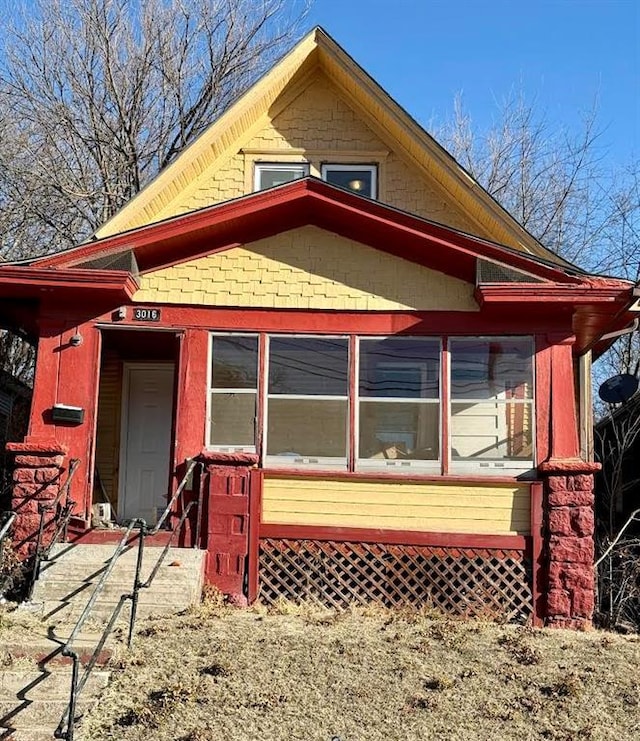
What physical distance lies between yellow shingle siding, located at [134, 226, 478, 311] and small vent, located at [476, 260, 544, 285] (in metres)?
0.32

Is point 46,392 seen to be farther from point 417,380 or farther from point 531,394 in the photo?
point 531,394

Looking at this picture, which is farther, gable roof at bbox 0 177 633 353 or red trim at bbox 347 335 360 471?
red trim at bbox 347 335 360 471

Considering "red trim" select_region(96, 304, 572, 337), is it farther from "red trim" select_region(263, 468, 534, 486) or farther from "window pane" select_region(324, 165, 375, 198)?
"window pane" select_region(324, 165, 375, 198)

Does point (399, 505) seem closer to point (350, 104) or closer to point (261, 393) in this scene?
point (261, 393)

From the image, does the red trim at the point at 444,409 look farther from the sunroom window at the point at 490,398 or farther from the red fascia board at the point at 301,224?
the red fascia board at the point at 301,224

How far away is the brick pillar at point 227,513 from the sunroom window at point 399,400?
56.1 inches

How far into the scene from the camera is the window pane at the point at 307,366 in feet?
30.0

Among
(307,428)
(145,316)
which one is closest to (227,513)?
(307,428)

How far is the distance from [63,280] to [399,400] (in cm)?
415

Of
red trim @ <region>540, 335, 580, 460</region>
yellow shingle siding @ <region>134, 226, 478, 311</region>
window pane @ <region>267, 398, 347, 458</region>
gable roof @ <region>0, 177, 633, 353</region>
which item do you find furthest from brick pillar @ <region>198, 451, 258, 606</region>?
red trim @ <region>540, 335, 580, 460</region>

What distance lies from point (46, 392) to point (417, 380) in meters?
4.39

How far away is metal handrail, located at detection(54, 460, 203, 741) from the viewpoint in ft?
15.4

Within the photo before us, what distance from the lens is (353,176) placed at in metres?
10.6

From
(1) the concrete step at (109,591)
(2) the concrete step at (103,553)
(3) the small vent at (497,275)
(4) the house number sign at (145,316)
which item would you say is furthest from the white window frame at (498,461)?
(4) the house number sign at (145,316)
